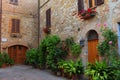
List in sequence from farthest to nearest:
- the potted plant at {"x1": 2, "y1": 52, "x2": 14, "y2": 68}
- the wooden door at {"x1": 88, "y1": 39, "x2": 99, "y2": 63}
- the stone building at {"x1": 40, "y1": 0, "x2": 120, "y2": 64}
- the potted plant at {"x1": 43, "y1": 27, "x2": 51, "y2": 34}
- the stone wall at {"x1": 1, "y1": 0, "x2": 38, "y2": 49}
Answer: the stone wall at {"x1": 1, "y1": 0, "x2": 38, "y2": 49}
the potted plant at {"x1": 2, "y1": 52, "x2": 14, "y2": 68}
the potted plant at {"x1": 43, "y1": 27, "x2": 51, "y2": 34}
the wooden door at {"x1": 88, "y1": 39, "x2": 99, "y2": 63}
the stone building at {"x1": 40, "y1": 0, "x2": 120, "y2": 64}

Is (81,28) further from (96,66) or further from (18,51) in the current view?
(18,51)

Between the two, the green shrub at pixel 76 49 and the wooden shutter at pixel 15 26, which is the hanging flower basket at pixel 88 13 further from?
the wooden shutter at pixel 15 26

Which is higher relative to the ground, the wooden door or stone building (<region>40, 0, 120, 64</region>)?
stone building (<region>40, 0, 120, 64</region>)

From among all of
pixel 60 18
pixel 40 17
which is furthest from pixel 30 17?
pixel 60 18

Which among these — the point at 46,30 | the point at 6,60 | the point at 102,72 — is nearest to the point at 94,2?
the point at 102,72

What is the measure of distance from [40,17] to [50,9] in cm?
212

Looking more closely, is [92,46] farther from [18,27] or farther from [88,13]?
[18,27]

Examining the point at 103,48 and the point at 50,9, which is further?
the point at 50,9

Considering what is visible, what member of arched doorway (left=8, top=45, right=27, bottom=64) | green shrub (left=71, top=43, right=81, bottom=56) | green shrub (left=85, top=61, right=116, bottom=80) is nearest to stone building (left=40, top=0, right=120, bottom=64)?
green shrub (left=71, top=43, right=81, bottom=56)

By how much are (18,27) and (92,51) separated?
7602 mm

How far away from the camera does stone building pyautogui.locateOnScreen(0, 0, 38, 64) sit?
44.5ft

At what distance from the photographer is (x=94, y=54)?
27.8 feet

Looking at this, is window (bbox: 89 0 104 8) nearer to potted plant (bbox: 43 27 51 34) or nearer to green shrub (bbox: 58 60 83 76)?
green shrub (bbox: 58 60 83 76)

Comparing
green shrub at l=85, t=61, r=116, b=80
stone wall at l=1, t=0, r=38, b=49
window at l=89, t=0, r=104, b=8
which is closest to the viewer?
green shrub at l=85, t=61, r=116, b=80
